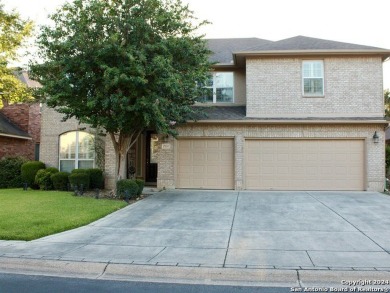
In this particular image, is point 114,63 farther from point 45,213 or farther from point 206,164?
point 206,164

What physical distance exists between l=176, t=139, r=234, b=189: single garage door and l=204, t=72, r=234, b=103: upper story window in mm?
2466

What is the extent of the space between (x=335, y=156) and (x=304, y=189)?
6.48 feet

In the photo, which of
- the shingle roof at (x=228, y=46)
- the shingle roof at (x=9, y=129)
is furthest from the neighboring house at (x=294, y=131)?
the shingle roof at (x=9, y=129)

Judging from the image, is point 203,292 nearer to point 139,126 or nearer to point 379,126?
point 139,126

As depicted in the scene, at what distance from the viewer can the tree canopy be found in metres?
17.5

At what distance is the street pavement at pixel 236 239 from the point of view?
19.4 feet

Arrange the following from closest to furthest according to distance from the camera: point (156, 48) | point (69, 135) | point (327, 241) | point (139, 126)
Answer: point (327, 241) → point (156, 48) → point (139, 126) → point (69, 135)

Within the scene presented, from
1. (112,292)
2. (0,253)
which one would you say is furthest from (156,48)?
(112,292)

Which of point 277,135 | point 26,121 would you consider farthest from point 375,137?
point 26,121

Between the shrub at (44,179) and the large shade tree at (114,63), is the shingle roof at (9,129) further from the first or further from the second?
the large shade tree at (114,63)

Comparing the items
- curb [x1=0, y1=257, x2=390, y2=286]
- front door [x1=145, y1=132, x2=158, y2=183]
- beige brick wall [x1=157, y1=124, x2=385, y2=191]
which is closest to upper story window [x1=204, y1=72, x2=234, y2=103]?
beige brick wall [x1=157, y1=124, x2=385, y2=191]

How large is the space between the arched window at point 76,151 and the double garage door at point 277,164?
4.83 m

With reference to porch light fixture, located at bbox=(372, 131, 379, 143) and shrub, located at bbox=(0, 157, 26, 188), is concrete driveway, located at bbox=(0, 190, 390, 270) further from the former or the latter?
shrub, located at bbox=(0, 157, 26, 188)

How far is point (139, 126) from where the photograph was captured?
13.6 m
